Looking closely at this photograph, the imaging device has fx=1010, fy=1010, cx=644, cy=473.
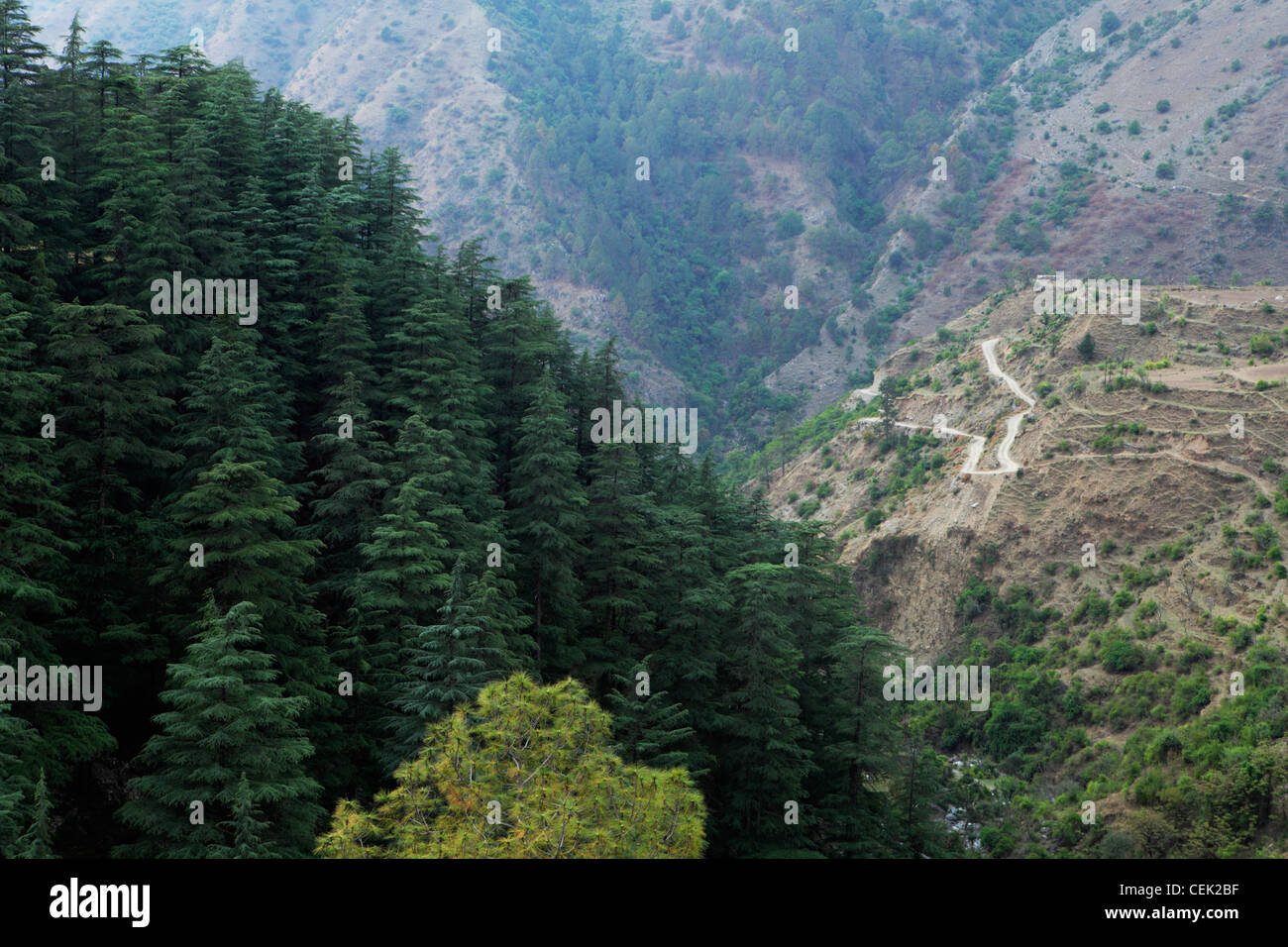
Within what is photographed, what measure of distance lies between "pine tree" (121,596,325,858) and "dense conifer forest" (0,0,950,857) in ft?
0.33

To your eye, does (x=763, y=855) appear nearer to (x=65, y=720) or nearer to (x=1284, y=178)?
(x=65, y=720)

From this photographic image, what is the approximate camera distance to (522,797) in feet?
69.4

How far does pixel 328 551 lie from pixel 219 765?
14709 mm

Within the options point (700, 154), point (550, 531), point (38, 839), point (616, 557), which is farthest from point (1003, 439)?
point (700, 154)

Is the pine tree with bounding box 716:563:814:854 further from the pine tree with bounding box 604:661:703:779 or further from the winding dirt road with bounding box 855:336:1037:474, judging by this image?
the winding dirt road with bounding box 855:336:1037:474

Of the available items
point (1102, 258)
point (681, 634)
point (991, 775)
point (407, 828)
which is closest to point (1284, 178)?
point (1102, 258)

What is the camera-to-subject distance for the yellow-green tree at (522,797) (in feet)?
64.3

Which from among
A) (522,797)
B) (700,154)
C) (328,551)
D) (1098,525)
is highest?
(700,154)

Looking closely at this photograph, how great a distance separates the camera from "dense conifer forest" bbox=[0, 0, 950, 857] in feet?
73.6

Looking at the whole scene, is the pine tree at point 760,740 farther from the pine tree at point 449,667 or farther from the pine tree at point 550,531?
the pine tree at point 449,667

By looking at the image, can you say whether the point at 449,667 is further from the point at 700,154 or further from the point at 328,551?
the point at 700,154

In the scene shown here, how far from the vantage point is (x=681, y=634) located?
38656mm

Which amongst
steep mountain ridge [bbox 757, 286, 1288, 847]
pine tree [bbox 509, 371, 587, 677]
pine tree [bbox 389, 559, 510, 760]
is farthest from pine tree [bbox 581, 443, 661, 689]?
steep mountain ridge [bbox 757, 286, 1288, 847]

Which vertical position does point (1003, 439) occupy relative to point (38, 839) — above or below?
above
